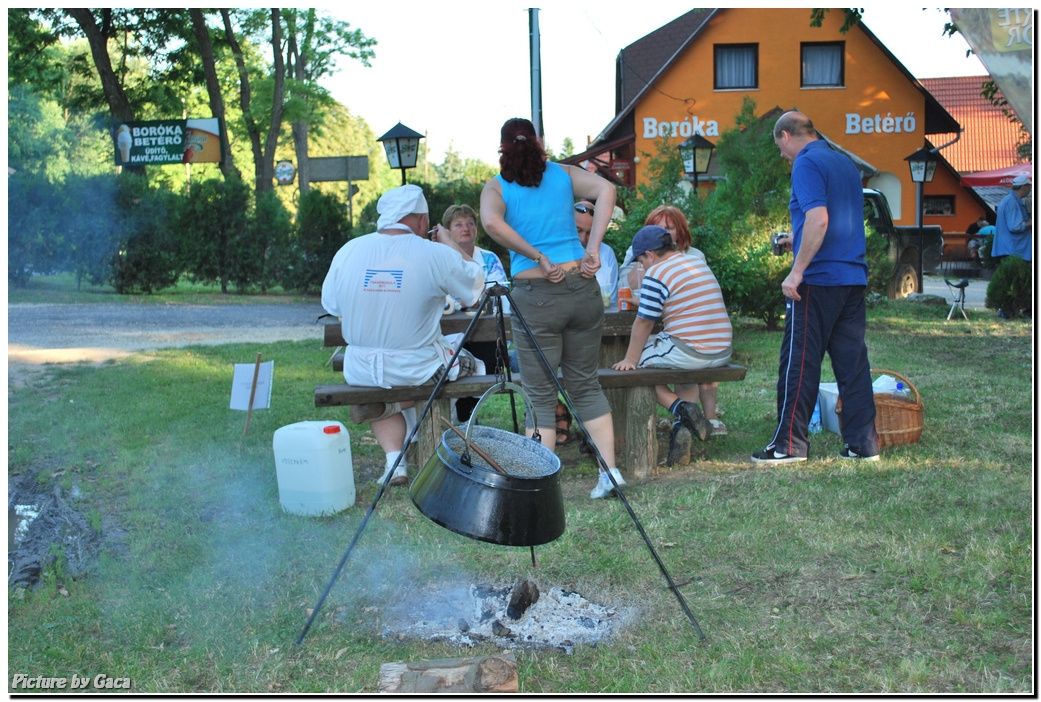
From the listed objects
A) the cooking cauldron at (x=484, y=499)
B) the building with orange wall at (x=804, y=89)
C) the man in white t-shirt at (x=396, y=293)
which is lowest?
the cooking cauldron at (x=484, y=499)

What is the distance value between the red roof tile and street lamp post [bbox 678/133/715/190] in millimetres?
22219

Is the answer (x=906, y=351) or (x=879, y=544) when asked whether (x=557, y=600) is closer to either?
(x=879, y=544)

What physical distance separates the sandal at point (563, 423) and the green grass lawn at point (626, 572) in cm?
39

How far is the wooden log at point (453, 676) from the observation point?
9.15ft

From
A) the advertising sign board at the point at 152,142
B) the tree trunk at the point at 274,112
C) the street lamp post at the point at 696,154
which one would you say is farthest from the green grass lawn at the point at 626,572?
the tree trunk at the point at 274,112

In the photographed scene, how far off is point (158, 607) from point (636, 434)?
2612 millimetres

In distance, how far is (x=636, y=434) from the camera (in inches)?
204

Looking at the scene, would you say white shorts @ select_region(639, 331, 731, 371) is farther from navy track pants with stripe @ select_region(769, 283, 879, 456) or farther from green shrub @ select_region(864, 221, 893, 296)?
green shrub @ select_region(864, 221, 893, 296)

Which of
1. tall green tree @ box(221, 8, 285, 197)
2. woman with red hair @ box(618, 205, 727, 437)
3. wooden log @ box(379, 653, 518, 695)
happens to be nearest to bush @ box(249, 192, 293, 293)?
tall green tree @ box(221, 8, 285, 197)

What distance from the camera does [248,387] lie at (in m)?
6.39

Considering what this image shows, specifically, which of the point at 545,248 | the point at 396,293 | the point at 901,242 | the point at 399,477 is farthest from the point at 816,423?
the point at 901,242

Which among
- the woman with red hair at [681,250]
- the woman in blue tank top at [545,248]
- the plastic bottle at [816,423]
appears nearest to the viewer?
the woman in blue tank top at [545,248]

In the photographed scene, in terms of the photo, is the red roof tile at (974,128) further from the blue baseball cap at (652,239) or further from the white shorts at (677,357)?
the white shorts at (677,357)

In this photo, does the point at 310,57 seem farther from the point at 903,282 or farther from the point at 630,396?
the point at 630,396
